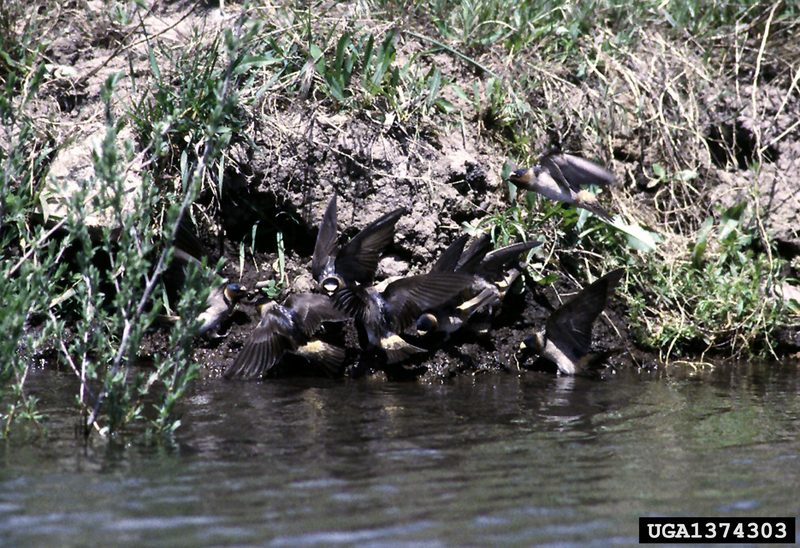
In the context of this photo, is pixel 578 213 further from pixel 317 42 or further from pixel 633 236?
pixel 317 42

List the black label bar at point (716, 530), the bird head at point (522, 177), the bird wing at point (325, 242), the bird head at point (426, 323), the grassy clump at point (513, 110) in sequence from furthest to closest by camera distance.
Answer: the grassy clump at point (513, 110) < the bird head at point (522, 177) < the bird wing at point (325, 242) < the bird head at point (426, 323) < the black label bar at point (716, 530)

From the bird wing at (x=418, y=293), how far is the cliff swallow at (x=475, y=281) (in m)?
0.14

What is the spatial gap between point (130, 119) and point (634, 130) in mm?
3676

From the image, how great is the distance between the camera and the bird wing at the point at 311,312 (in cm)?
701

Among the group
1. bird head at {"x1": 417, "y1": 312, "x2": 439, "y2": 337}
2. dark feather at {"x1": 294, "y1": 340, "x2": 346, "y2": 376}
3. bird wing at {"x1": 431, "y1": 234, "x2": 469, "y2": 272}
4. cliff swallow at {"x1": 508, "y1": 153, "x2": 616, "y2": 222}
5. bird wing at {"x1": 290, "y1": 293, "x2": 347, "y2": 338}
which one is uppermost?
cliff swallow at {"x1": 508, "y1": 153, "x2": 616, "y2": 222}

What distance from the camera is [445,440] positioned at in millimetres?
5336

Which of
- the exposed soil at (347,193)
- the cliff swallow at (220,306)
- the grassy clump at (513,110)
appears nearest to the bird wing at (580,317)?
the exposed soil at (347,193)

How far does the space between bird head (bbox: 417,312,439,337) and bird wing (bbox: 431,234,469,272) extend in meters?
0.33

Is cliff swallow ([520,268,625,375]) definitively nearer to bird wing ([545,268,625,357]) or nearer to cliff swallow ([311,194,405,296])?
bird wing ([545,268,625,357])

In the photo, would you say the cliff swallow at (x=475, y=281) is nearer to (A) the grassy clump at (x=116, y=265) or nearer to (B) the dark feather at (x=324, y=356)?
(B) the dark feather at (x=324, y=356)

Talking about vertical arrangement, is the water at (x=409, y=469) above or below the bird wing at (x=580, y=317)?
below

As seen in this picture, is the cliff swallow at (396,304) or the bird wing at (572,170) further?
the bird wing at (572,170)

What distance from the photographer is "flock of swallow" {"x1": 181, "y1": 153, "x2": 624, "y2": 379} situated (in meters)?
7.02

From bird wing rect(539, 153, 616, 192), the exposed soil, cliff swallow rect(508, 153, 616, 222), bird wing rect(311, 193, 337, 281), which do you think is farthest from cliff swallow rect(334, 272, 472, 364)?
bird wing rect(539, 153, 616, 192)
